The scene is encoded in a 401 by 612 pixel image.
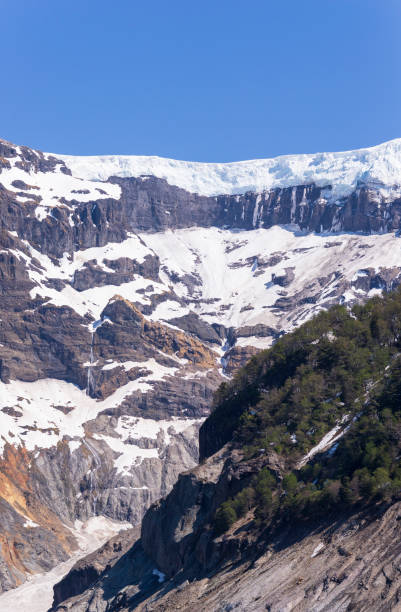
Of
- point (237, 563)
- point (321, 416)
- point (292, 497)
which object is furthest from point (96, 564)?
point (292, 497)

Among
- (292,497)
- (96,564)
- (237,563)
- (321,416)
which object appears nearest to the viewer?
(237,563)

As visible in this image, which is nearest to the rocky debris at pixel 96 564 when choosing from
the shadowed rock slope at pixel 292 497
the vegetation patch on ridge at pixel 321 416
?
the shadowed rock slope at pixel 292 497

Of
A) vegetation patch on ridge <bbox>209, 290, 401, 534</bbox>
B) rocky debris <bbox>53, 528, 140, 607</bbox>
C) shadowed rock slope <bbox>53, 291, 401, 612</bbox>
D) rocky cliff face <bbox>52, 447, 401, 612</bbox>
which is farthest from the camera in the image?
rocky debris <bbox>53, 528, 140, 607</bbox>

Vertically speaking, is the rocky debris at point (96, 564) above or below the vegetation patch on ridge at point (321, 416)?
below

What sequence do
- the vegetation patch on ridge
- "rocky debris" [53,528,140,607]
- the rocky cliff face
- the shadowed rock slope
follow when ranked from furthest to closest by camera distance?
"rocky debris" [53,528,140,607], the vegetation patch on ridge, the shadowed rock slope, the rocky cliff face

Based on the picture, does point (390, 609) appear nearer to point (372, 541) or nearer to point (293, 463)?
point (372, 541)

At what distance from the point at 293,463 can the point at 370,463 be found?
60.7 ft

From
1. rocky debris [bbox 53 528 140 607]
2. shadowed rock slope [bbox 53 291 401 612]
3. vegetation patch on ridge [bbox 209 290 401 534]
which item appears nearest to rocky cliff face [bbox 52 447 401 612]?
shadowed rock slope [bbox 53 291 401 612]

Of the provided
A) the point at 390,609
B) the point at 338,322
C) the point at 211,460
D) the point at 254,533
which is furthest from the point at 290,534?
the point at 338,322

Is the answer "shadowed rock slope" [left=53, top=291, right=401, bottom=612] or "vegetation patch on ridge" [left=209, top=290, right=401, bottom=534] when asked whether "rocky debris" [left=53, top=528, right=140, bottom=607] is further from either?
"vegetation patch on ridge" [left=209, top=290, right=401, bottom=534]

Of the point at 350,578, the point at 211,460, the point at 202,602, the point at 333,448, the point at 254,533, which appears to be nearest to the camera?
the point at 350,578

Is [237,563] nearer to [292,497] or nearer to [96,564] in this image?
[292,497]

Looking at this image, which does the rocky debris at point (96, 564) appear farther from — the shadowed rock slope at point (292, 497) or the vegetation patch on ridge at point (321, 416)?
the vegetation patch on ridge at point (321, 416)

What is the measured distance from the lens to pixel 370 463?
9775cm
